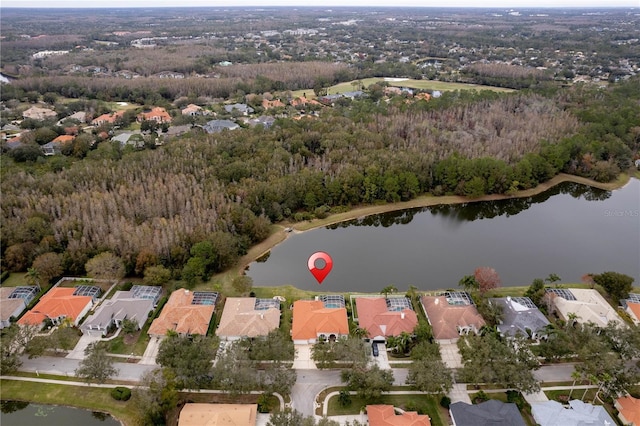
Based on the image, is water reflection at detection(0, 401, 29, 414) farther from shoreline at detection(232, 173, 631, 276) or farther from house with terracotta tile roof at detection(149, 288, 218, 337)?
shoreline at detection(232, 173, 631, 276)

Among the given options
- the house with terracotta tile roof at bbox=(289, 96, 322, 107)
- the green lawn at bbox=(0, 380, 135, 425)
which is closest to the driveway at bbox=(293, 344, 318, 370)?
the green lawn at bbox=(0, 380, 135, 425)

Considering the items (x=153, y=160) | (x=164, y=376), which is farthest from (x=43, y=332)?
(x=153, y=160)

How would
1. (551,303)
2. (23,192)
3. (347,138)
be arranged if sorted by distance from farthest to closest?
(347,138) < (23,192) < (551,303)

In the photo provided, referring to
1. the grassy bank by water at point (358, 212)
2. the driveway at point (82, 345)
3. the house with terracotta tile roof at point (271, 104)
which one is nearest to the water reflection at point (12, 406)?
the driveway at point (82, 345)

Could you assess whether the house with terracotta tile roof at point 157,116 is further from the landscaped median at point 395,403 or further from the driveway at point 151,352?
the landscaped median at point 395,403

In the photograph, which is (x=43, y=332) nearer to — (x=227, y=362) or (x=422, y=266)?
(x=227, y=362)
